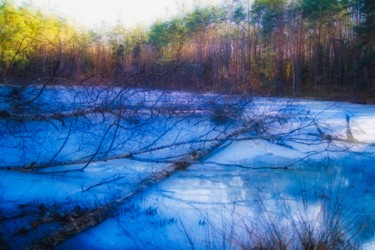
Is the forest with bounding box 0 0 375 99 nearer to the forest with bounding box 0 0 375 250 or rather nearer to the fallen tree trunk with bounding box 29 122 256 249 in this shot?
the forest with bounding box 0 0 375 250

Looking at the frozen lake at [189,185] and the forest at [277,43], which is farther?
the forest at [277,43]

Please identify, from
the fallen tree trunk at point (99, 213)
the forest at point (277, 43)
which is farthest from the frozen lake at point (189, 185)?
the forest at point (277, 43)

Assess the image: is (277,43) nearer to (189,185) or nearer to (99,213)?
(189,185)

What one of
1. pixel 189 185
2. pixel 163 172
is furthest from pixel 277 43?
pixel 189 185

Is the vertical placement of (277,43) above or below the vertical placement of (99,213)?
above

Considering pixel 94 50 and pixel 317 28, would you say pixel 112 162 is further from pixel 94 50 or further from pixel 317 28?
pixel 317 28

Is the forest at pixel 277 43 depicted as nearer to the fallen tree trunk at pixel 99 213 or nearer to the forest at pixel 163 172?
the forest at pixel 163 172

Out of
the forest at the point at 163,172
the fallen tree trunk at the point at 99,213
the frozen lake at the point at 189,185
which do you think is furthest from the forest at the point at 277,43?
the fallen tree trunk at the point at 99,213

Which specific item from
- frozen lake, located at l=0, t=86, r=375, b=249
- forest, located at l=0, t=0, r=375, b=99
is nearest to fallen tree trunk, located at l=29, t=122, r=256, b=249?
frozen lake, located at l=0, t=86, r=375, b=249

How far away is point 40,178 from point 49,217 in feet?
3.97

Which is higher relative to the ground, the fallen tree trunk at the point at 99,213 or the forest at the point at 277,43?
the forest at the point at 277,43

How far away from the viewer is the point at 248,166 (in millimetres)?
4395

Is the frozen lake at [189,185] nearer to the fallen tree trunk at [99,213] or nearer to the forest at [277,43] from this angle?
the fallen tree trunk at [99,213]

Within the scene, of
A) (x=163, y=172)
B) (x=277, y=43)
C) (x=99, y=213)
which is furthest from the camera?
(x=277, y=43)
